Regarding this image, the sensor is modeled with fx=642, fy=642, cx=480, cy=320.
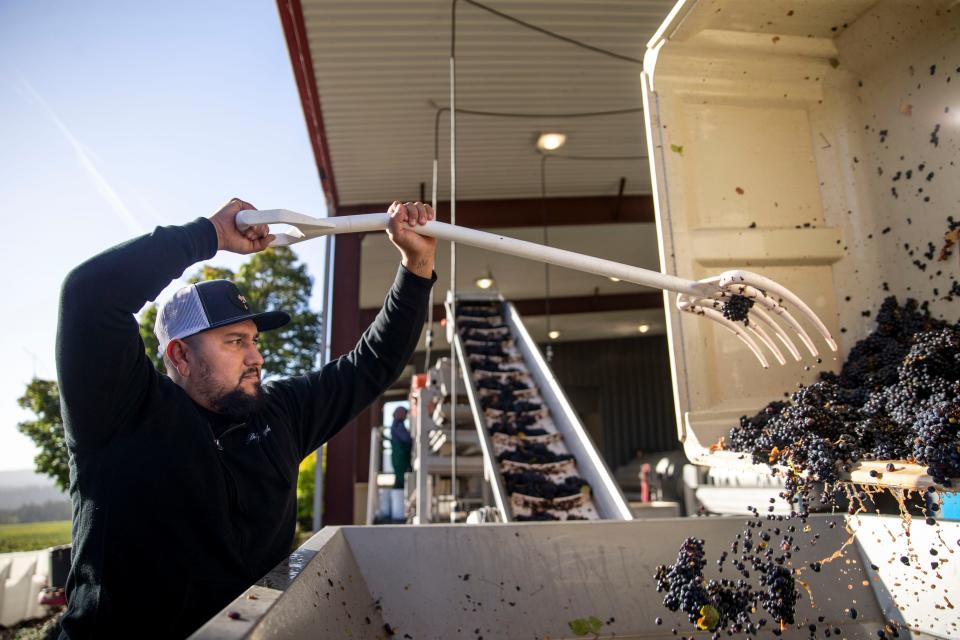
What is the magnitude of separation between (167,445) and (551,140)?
227 inches

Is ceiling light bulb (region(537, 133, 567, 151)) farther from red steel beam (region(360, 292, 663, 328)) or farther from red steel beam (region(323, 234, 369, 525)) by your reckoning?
red steel beam (region(360, 292, 663, 328))

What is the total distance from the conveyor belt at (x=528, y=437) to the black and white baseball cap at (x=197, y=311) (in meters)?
1.93

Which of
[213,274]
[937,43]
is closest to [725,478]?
[937,43]

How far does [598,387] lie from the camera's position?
21.2m

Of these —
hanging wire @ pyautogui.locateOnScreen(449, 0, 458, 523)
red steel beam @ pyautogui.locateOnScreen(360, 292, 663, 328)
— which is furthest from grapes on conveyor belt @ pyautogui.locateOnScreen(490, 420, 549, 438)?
red steel beam @ pyautogui.locateOnScreen(360, 292, 663, 328)

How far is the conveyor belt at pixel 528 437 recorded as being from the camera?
3656mm

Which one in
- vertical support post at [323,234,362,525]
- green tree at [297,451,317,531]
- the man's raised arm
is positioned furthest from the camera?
green tree at [297,451,317,531]

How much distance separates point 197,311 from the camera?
186 cm

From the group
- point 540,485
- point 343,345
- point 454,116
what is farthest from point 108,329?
point 343,345

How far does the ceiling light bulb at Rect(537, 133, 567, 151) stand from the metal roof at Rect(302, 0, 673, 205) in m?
0.08

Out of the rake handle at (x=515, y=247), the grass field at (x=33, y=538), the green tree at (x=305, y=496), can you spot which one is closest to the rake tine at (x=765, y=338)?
the rake handle at (x=515, y=247)

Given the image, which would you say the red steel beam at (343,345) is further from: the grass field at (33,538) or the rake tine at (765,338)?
the grass field at (33,538)

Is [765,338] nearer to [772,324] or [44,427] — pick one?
[772,324]

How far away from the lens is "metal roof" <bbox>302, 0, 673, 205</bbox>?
4820mm
